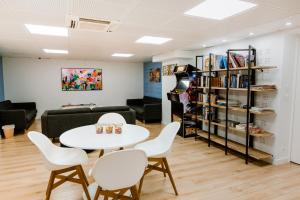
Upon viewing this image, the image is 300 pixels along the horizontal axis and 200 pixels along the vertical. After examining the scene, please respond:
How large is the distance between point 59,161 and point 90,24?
6.16 ft

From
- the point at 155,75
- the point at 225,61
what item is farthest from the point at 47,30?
the point at 155,75

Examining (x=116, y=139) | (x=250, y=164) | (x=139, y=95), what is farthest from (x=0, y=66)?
(x=250, y=164)

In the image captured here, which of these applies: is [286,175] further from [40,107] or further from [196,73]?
[40,107]

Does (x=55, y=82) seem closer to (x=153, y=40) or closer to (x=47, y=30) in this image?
(x=47, y=30)

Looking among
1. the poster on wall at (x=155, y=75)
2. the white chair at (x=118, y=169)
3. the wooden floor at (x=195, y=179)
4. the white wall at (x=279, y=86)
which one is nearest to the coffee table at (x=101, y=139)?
the white chair at (x=118, y=169)

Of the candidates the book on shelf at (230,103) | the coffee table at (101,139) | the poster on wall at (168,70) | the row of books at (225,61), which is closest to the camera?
the coffee table at (101,139)

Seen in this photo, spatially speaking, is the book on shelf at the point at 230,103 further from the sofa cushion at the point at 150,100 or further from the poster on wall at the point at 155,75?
the poster on wall at the point at 155,75

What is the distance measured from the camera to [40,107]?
7.48 m

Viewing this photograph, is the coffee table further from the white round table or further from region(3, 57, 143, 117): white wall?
region(3, 57, 143, 117): white wall

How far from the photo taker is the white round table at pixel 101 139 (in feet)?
6.88

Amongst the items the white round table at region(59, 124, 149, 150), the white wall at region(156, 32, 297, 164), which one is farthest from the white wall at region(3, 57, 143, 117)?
the white wall at region(156, 32, 297, 164)

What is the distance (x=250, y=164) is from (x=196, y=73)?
7.41ft

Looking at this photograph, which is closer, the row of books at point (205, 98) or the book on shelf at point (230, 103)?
the book on shelf at point (230, 103)

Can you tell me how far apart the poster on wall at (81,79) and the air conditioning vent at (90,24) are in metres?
4.94
